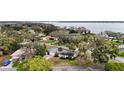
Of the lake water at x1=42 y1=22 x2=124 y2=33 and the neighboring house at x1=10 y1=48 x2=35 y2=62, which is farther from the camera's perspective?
the neighboring house at x1=10 y1=48 x2=35 y2=62

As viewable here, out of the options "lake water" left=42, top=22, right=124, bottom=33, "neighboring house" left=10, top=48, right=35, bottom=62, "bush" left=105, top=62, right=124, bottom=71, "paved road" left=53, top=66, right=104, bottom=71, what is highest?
"lake water" left=42, top=22, right=124, bottom=33

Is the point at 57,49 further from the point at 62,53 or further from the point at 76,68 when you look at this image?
the point at 76,68

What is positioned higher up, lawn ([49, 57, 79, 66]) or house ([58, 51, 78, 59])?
house ([58, 51, 78, 59])

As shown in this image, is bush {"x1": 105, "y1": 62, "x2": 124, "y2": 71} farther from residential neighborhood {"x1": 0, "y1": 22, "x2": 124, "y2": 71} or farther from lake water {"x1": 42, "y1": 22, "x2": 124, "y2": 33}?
lake water {"x1": 42, "y1": 22, "x2": 124, "y2": 33}

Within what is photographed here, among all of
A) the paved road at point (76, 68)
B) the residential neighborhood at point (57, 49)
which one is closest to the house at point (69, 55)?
the residential neighborhood at point (57, 49)

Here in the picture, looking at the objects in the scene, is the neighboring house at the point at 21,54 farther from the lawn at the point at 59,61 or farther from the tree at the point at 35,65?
the lawn at the point at 59,61

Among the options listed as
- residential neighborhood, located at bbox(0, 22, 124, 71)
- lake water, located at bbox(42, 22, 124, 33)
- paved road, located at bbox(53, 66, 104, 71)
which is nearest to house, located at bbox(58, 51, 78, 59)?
residential neighborhood, located at bbox(0, 22, 124, 71)
